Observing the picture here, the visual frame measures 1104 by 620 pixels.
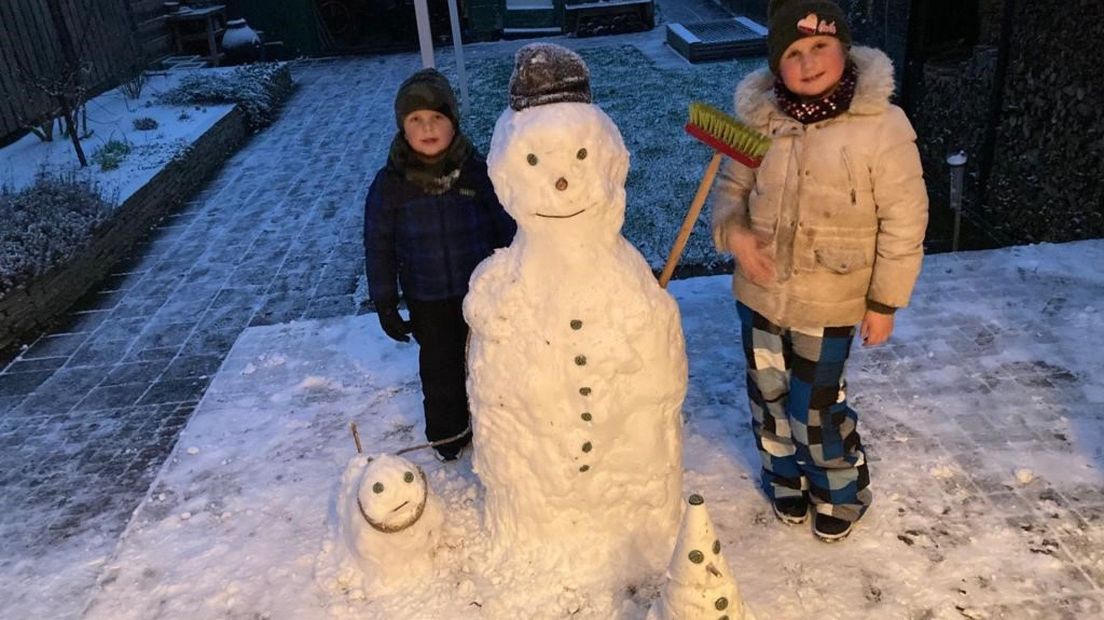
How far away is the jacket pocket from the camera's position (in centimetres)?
240

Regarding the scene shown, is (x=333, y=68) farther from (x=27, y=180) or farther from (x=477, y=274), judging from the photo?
(x=477, y=274)

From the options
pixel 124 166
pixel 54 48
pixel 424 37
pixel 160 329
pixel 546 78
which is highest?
pixel 546 78

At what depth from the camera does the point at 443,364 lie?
10.6ft

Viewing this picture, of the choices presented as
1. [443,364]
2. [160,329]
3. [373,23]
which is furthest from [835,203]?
[373,23]

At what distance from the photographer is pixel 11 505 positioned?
3508mm

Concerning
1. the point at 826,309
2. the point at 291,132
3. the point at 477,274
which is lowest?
the point at 291,132

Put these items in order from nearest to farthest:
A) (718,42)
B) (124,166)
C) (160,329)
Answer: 1. (160,329)
2. (124,166)
3. (718,42)

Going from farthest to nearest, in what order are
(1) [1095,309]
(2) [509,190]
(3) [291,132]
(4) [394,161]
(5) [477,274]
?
(3) [291,132] → (1) [1095,309] → (4) [394,161] → (5) [477,274] → (2) [509,190]

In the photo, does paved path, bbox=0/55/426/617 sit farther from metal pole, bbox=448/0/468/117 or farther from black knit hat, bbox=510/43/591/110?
black knit hat, bbox=510/43/591/110

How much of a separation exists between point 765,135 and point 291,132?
8.63 metres

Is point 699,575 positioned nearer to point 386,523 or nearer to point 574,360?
point 574,360

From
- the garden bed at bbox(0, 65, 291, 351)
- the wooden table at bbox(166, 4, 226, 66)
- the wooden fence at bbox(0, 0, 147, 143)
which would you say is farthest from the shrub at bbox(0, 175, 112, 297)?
the wooden table at bbox(166, 4, 226, 66)

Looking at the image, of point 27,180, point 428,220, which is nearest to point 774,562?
point 428,220

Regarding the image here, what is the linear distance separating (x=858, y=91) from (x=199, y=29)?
13.3 m
